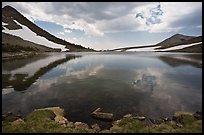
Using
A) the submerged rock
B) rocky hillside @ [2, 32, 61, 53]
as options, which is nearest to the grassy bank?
the submerged rock

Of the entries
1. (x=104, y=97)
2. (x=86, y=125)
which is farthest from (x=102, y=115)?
(x=104, y=97)

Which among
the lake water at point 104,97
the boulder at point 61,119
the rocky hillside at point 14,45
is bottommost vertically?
the boulder at point 61,119

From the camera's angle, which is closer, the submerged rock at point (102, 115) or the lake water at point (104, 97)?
the submerged rock at point (102, 115)

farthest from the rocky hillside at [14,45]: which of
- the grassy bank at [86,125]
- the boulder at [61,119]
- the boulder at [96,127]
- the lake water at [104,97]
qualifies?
the boulder at [96,127]

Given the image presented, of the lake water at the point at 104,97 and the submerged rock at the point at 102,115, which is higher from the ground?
the lake water at the point at 104,97

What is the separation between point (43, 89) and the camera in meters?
30.0

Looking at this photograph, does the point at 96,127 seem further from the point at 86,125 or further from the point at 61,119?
the point at 61,119

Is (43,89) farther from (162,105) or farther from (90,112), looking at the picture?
(162,105)

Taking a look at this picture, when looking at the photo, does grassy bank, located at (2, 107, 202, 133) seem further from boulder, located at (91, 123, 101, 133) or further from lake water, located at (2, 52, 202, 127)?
lake water, located at (2, 52, 202, 127)

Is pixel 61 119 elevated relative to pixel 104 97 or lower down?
lower down

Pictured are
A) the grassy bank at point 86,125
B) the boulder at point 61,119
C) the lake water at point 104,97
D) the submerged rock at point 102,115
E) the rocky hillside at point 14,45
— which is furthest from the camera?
the rocky hillside at point 14,45

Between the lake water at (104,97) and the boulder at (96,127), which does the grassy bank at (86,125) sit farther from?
the lake water at (104,97)

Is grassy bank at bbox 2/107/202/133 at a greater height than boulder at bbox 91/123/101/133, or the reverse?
grassy bank at bbox 2/107/202/133

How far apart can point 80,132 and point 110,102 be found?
32.0ft
